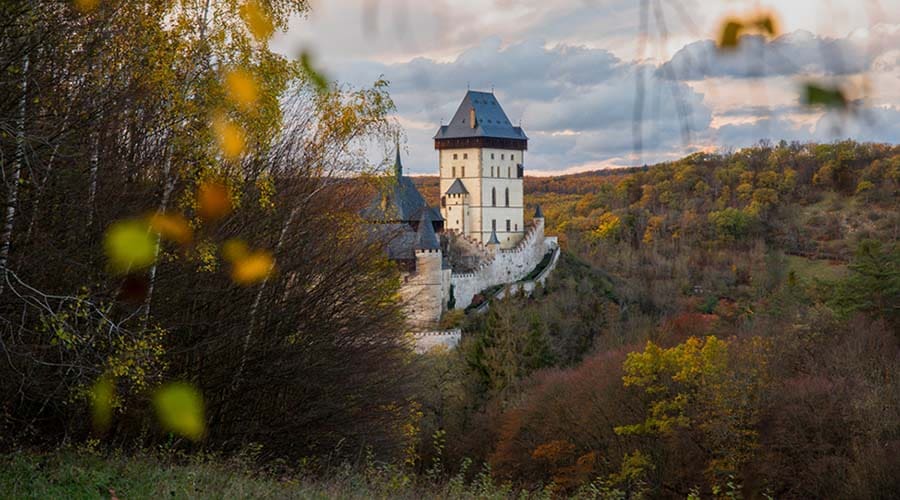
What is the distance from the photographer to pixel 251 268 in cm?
1209

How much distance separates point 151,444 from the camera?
34.3 feet

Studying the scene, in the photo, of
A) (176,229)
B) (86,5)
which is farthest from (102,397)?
(86,5)

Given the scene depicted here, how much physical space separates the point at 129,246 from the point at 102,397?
2083 mm

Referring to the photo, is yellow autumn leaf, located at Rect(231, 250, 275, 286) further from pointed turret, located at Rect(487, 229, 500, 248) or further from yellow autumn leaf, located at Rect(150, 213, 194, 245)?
pointed turret, located at Rect(487, 229, 500, 248)

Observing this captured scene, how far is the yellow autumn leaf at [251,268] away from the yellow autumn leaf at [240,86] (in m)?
2.68

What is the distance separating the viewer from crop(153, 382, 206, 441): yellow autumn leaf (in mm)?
10688

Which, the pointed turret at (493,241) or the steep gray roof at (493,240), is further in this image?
the steep gray roof at (493,240)

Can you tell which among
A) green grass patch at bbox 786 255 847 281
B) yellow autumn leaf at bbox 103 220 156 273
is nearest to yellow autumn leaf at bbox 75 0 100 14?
yellow autumn leaf at bbox 103 220 156 273

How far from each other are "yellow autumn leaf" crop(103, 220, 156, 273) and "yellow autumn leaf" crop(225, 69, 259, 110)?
1746 millimetres

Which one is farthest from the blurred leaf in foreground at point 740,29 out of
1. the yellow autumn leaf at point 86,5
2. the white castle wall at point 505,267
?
the white castle wall at point 505,267

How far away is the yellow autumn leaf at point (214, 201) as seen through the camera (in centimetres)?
1080

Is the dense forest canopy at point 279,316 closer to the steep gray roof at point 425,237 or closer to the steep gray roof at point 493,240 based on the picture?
the steep gray roof at point 425,237

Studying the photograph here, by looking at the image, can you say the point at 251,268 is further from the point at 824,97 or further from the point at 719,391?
the point at 824,97

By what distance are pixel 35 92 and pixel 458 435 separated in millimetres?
17278
